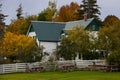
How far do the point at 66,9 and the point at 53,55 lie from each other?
1285 inches

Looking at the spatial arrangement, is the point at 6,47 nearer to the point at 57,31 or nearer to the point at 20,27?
the point at 57,31

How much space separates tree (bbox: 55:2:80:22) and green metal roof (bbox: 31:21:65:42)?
18.4 metres

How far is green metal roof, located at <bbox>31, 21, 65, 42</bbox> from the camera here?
7185 centimetres

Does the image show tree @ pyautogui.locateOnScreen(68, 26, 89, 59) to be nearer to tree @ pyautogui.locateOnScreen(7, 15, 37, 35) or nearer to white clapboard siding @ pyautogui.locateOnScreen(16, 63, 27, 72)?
white clapboard siding @ pyautogui.locateOnScreen(16, 63, 27, 72)

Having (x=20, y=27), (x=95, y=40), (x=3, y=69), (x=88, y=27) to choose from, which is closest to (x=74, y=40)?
(x=95, y=40)

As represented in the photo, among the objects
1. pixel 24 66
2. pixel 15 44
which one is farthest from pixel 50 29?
pixel 24 66

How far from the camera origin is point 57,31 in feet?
242

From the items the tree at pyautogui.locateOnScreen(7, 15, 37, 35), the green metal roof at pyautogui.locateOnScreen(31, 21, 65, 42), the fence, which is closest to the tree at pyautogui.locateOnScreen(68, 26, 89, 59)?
the fence

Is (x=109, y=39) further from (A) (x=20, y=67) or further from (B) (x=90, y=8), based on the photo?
(B) (x=90, y=8)

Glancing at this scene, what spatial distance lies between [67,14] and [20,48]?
34.6 meters

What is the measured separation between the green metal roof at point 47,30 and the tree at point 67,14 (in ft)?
60.5

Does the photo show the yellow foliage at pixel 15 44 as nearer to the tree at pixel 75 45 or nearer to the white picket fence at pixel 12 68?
the tree at pixel 75 45

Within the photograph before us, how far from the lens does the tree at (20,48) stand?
59188 mm

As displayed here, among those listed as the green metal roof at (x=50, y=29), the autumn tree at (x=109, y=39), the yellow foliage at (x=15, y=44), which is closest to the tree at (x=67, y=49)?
the yellow foliage at (x=15, y=44)
